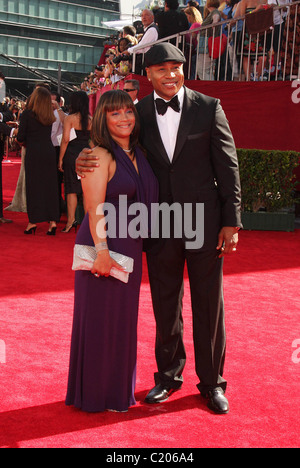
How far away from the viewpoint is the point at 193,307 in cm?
367

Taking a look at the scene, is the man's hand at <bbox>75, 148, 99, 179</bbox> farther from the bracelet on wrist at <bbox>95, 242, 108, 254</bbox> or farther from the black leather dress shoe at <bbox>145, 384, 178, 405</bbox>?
the black leather dress shoe at <bbox>145, 384, 178, 405</bbox>

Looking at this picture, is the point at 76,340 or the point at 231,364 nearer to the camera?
the point at 76,340

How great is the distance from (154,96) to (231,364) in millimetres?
1847

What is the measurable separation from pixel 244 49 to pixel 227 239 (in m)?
8.75

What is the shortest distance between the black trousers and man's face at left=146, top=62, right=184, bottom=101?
0.81 m

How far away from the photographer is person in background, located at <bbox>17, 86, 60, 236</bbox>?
8.53 metres

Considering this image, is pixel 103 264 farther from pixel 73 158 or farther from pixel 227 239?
pixel 73 158

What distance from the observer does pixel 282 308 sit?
568 centimetres

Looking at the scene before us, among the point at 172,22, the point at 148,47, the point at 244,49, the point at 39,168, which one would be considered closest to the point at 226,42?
the point at 244,49

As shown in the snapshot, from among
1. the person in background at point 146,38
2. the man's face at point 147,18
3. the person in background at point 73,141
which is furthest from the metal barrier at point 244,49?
the person in background at point 73,141

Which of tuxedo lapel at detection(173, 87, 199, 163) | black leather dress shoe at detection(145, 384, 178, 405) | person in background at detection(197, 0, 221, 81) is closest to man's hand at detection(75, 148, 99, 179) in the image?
tuxedo lapel at detection(173, 87, 199, 163)

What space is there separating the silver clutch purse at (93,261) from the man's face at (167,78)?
0.92 m
